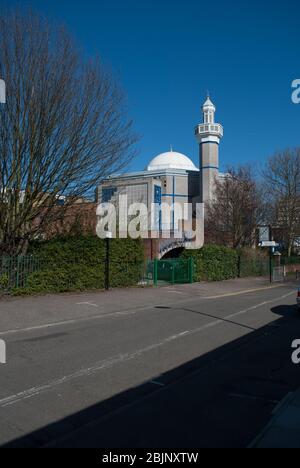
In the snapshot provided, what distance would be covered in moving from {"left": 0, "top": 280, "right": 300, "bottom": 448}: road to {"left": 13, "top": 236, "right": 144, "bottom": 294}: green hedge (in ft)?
14.4

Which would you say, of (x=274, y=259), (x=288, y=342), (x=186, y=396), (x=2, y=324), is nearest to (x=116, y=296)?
(x=2, y=324)

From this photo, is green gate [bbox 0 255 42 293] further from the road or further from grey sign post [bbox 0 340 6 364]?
grey sign post [bbox 0 340 6 364]

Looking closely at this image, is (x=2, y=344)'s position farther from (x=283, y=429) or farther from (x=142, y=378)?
(x=283, y=429)

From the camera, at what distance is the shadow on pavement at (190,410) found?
13.6 ft

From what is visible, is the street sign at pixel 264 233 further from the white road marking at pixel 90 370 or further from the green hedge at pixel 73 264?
the white road marking at pixel 90 370

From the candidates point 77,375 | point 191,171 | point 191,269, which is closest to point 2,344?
point 77,375

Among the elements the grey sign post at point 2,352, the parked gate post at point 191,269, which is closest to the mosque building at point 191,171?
the parked gate post at point 191,269

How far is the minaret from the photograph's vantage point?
66188mm

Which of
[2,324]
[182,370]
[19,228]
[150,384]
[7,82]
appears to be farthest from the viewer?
[19,228]

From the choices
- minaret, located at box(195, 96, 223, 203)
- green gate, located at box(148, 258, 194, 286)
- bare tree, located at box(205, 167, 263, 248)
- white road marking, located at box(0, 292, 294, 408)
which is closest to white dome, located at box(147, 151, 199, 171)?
minaret, located at box(195, 96, 223, 203)

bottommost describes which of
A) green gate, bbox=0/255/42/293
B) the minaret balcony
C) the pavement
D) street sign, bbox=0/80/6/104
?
the pavement

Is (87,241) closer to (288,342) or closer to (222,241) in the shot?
(288,342)

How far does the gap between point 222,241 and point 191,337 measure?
34044 millimetres

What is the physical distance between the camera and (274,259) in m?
45.0
